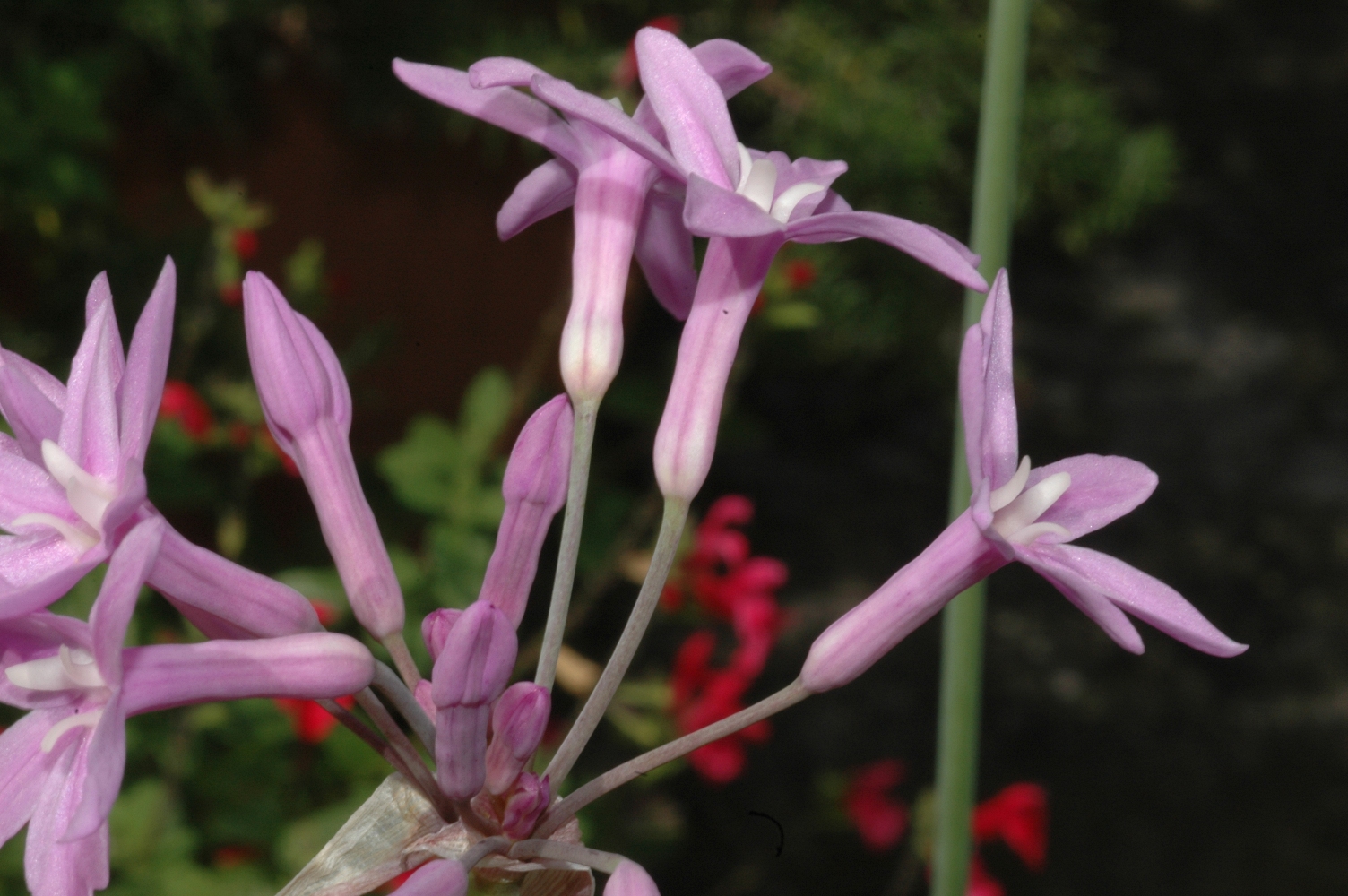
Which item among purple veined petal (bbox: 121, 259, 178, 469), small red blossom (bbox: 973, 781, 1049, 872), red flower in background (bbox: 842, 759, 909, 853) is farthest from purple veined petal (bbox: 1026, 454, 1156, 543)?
red flower in background (bbox: 842, 759, 909, 853)

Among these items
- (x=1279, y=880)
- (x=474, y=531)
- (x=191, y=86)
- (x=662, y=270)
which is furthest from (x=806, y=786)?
(x=662, y=270)

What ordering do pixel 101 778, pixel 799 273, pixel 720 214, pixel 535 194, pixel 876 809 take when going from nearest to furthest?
pixel 101 778 < pixel 720 214 < pixel 535 194 < pixel 799 273 < pixel 876 809

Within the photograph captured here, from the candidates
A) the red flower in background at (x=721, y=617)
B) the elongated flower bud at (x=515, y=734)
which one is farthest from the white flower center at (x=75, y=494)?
the red flower in background at (x=721, y=617)

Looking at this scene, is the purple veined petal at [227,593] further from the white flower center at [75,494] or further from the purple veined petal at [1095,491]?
the purple veined petal at [1095,491]

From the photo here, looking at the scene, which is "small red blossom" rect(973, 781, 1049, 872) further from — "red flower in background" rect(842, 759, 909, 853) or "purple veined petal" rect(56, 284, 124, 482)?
"purple veined petal" rect(56, 284, 124, 482)

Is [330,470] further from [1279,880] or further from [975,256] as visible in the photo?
[1279,880]

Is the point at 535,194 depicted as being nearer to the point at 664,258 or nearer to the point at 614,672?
the point at 664,258

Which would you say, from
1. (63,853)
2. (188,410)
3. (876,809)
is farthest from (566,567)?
(876,809)
